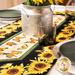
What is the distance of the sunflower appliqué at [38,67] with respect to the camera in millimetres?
680

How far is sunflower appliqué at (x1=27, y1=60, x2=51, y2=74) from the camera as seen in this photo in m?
0.68

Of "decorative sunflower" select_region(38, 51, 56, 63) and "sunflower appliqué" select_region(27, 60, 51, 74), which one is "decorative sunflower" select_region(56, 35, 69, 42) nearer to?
"decorative sunflower" select_region(38, 51, 56, 63)

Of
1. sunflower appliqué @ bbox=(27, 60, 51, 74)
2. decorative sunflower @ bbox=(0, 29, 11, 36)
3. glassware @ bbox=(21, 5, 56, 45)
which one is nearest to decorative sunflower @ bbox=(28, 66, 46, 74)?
sunflower appliqué @ bbox=(27, 60, 51, 74)

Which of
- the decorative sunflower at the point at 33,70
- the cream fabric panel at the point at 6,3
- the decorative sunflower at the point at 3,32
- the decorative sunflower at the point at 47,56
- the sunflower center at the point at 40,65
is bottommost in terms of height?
the decorative sunflower at the point at 33,70

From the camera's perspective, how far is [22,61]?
2.52 feet

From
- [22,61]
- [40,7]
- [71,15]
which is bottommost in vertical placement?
[22,61]

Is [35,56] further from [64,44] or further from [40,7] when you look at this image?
[40,7]

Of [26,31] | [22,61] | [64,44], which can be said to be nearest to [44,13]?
[26,31]

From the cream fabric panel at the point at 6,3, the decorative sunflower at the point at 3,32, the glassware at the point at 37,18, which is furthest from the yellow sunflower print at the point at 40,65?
the cream fabric panel at the point at 6,3

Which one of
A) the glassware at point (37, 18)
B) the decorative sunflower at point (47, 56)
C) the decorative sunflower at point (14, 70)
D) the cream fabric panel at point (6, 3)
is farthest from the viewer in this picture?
the cream fabric panel at point (6, 3)

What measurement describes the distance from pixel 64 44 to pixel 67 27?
0.41 meters

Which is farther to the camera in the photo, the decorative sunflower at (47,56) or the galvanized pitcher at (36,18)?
the galvanized pitcher at (36,18)

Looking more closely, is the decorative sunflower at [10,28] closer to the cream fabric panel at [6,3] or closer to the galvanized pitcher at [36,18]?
the galvanized pitcher at [36,18]

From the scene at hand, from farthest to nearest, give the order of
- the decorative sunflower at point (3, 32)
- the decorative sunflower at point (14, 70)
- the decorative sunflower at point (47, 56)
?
the decorative sunflower at point (3, 32)
the decorative sunflower at point (47, 56)
the decorative sunflower at point (14, 70)
